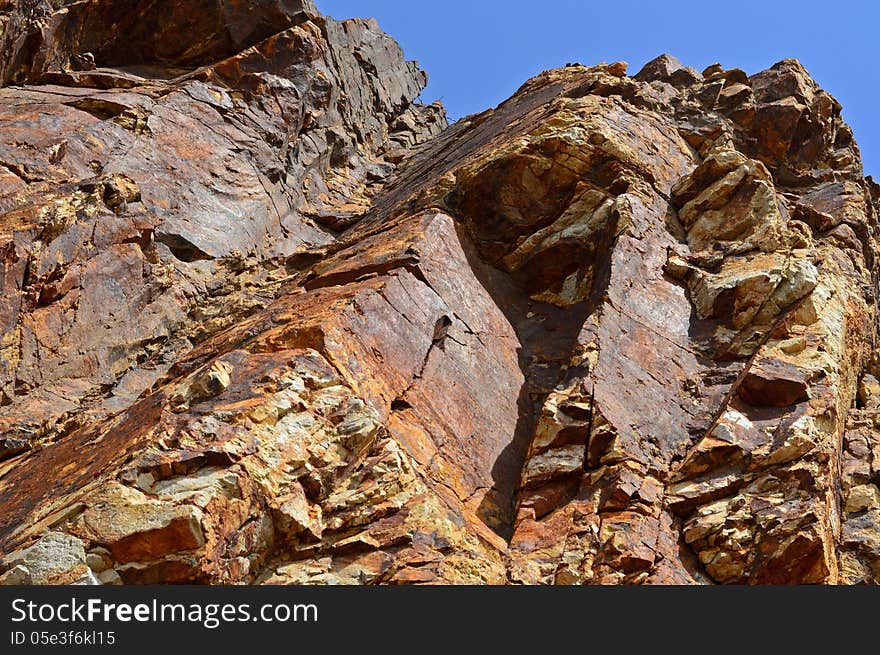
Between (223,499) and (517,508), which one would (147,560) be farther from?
(517,508)

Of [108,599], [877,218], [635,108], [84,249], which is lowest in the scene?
[108,599]

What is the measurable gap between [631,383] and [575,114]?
31.4 feet

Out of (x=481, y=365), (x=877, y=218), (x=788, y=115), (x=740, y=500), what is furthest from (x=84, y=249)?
(x=877, y=218)

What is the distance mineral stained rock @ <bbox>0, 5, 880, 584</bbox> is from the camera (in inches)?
467

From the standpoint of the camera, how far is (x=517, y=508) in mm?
14062

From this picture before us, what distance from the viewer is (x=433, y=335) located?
16359 millimetres

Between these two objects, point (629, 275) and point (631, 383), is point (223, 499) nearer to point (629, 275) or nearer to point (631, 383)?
point (631, 383)

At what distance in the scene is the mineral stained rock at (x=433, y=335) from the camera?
38.9ft

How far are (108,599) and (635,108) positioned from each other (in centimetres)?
1986

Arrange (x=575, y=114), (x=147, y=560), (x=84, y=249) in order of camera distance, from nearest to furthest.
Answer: (x=147, y=560), (x=84, y=249), (x=575, y=114)

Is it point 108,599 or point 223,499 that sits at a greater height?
point 223,499

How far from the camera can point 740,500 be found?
43.9ft

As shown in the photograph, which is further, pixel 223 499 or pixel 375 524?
pixel 375 524

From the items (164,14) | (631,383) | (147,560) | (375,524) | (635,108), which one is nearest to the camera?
(147,560)
